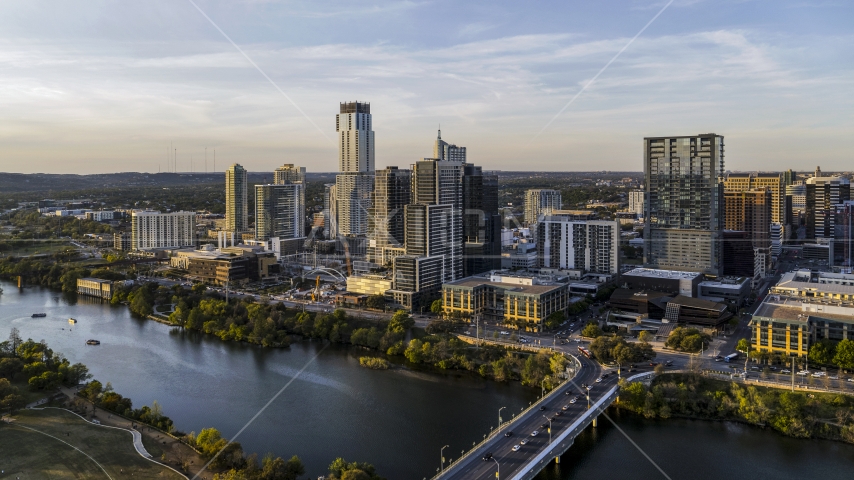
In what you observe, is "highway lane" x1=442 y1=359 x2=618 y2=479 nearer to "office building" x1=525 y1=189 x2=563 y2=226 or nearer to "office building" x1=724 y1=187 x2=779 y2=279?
"office building" x1=724 y1=187 x2=779 y2=279

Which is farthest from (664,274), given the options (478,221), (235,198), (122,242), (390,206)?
(122,242)

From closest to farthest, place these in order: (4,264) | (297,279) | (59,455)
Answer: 1. (59,455)
2. (297,279)
3. (4,264)

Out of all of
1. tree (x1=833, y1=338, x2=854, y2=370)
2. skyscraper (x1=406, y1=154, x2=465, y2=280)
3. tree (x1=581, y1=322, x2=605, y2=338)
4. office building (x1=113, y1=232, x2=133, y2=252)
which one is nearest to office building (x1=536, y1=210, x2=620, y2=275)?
skyscraper (x1=406, y1=154, x2=465, y2=280)

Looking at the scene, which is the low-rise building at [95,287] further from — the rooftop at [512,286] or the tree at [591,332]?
the tree at [591,332]

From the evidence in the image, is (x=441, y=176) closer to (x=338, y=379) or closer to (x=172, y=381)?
(x=338, y=379)

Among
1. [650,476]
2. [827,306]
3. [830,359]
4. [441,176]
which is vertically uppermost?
[441,176]

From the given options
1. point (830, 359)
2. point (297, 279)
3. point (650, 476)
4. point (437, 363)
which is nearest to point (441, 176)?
point (297, 279)

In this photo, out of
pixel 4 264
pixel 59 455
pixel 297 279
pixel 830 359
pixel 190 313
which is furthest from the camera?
pixel 4 264
